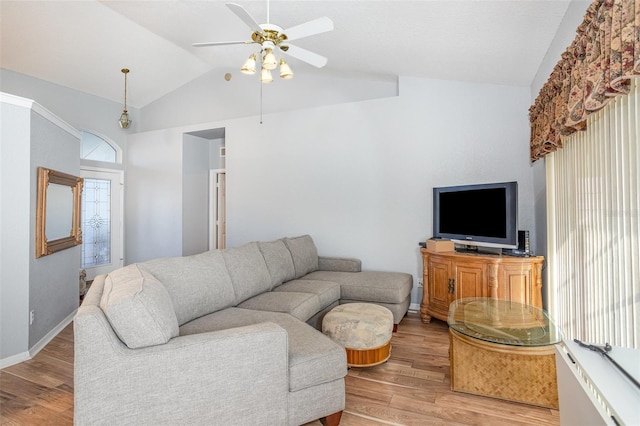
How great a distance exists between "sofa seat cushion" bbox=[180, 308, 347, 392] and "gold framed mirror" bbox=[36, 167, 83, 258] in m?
2.07

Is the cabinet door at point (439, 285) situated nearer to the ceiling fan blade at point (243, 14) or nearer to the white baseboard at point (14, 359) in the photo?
the ceiling fan blade at point (243, 14)

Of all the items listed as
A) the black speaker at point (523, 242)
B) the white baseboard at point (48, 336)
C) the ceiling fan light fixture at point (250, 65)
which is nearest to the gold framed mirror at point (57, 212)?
the white baseboard at point (48, 336)

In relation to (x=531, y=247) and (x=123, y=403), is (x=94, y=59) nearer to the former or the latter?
(x=123, y=403)

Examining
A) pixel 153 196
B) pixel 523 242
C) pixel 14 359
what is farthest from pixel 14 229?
pixel 523 242

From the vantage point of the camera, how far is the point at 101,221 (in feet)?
19.6

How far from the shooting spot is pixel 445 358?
2811mm

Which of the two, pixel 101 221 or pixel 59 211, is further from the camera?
pixel 101 221

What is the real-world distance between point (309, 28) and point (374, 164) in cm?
231

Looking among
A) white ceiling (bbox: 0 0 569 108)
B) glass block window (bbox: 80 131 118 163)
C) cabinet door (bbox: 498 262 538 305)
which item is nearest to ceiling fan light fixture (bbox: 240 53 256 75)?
white ceiling (bbox: 0 0 569 108)

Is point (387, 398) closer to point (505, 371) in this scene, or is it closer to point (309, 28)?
point (505, 371)

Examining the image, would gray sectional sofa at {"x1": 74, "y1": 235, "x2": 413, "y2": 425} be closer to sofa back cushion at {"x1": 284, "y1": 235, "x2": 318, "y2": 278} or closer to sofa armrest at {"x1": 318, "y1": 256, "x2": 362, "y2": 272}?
sofa back cushion at {"x1": 284, "y1": 235, "x2": 318, "y2": 278}

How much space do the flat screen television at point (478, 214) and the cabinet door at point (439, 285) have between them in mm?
374

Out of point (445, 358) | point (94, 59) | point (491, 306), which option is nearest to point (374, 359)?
point (445, 358)

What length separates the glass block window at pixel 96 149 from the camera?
18.6 ft
